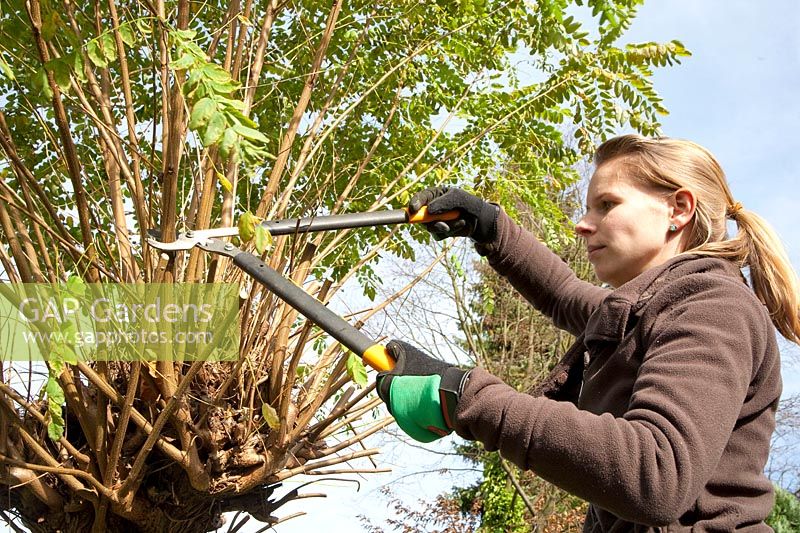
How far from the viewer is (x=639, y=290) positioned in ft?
5.16

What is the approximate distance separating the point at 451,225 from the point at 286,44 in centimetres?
263

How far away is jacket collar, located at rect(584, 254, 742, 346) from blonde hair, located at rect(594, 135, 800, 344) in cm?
10

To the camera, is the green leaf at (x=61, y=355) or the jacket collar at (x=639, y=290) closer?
the jacket collar at (x=639, y=290)

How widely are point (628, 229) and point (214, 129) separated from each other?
0.90 m

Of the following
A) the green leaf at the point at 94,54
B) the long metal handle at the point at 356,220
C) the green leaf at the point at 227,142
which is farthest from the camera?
the long metal handle at the point at 356,220

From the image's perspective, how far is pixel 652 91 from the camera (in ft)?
12.6

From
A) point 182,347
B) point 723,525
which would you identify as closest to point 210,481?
point 182,347

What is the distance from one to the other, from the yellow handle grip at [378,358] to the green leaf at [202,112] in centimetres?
60

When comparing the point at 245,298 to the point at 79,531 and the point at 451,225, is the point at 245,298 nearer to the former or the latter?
the point at 451,225

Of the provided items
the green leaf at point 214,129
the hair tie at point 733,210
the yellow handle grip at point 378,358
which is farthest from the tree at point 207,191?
the hair tie at point 733,210

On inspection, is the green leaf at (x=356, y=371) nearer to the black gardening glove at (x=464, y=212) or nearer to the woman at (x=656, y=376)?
the black gardening glove at (x=464, y=212)

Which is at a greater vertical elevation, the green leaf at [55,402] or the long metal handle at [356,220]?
the long metal handle at [356,220]

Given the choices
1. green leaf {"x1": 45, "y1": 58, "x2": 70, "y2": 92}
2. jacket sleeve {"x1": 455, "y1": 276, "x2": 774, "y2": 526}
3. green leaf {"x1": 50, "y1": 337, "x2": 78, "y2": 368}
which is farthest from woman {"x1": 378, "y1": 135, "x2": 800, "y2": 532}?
green leaf {"x1": 45, "y1": 58, "x2": 70, "y2": 92}

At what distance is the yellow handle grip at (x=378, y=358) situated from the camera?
5.09 feet
